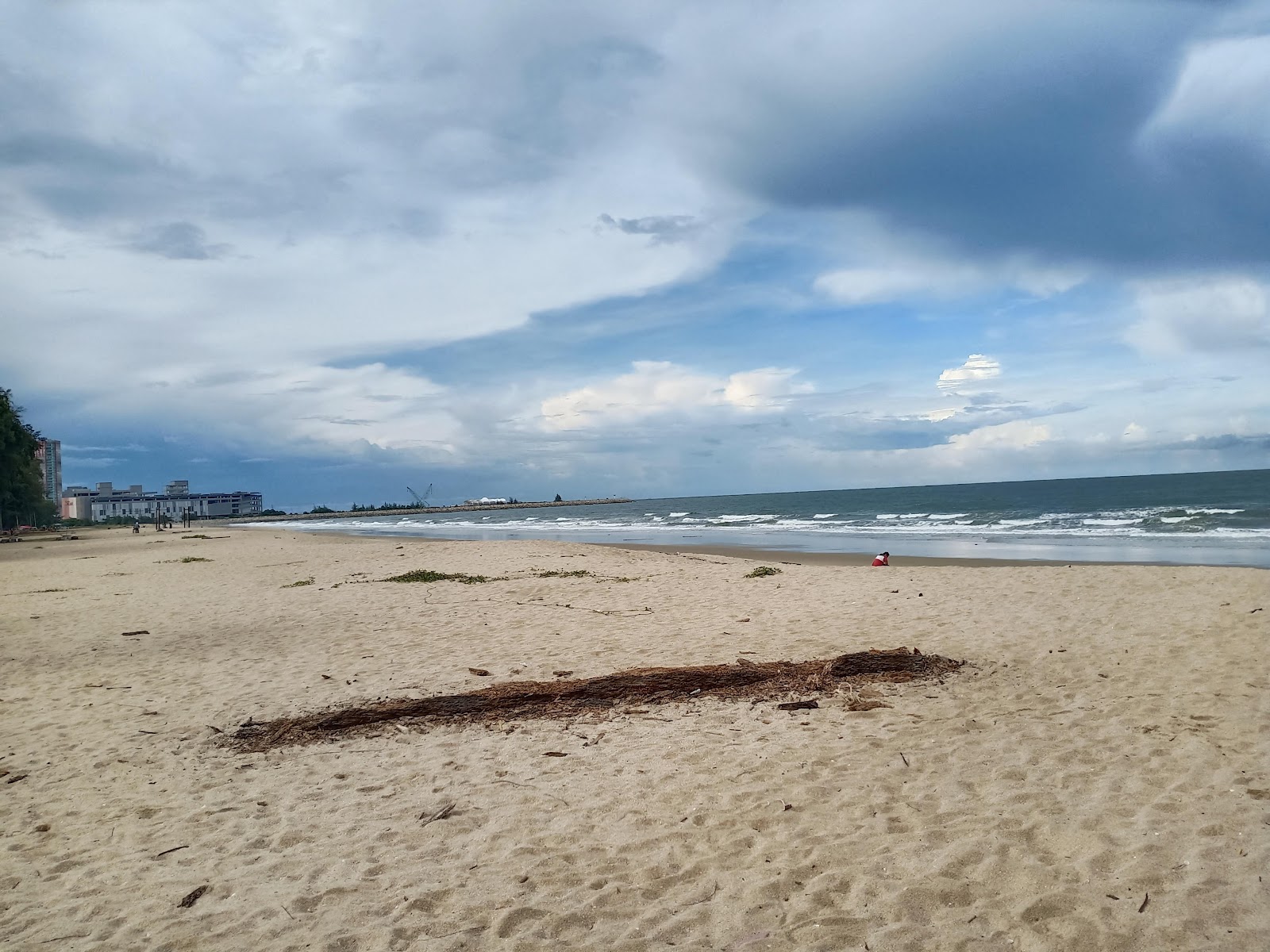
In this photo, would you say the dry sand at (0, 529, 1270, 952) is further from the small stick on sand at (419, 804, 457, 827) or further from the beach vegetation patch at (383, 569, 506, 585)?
the beach vegetation patch at (383, 569, 506, 585)

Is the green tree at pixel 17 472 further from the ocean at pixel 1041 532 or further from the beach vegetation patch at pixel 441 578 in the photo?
the beach vegetation patch at pixel 441 578

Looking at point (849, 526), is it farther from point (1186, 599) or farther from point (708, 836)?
point (708, 836)

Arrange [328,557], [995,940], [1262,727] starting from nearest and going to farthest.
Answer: [995,940] → [1262,727] → [328,557]

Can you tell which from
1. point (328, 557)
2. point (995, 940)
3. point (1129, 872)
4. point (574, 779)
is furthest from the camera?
point (328, 557)

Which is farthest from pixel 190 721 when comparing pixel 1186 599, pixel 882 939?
pixel 1186 599

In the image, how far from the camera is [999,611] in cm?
1098

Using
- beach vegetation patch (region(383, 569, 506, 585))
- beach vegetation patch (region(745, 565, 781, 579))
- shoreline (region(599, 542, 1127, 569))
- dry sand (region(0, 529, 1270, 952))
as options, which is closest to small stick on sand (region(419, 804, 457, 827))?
dry sand (region(0, 529, 1270, 952))

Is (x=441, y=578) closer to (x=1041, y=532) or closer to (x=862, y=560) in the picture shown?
(x=862, y=560)

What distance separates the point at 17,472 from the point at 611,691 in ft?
199

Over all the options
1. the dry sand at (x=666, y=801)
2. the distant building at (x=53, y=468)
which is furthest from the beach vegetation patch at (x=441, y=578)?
the distant building at (x=53, y=468)

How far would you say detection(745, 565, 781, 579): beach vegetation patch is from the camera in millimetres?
16622

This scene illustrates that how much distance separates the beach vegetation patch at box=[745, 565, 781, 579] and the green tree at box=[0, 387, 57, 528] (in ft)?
168

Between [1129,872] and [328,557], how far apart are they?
25819mm

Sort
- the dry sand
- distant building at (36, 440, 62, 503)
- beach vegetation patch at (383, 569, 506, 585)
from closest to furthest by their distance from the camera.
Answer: the dry sand → beach vegetation patch at (383, 569, 506, 585) → distant building at (36, 440, 62, 503)
